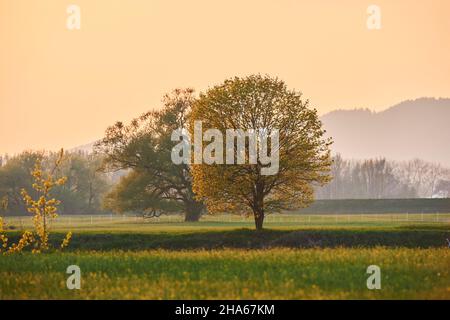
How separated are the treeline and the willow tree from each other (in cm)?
7047

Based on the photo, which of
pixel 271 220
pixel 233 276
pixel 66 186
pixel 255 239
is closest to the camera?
pixel 233 276

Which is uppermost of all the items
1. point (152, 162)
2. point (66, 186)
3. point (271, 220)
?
point (152, 162)

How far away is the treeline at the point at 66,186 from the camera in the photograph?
5138 inches

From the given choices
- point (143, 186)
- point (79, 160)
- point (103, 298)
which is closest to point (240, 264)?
point (103, 298)

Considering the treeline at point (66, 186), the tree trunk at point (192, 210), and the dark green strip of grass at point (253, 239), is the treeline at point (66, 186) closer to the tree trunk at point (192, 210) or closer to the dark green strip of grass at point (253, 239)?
the tree trunk at point (192, 210)

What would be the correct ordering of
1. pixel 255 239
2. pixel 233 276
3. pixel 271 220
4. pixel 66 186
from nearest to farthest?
pixel 233 276
pixel 255 239
pixel 271 220
pixel 66 186

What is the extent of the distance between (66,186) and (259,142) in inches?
3491

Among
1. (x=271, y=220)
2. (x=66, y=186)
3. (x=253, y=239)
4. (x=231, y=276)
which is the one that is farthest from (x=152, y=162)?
(x=231, y=276)

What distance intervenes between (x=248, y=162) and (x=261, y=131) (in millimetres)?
2920

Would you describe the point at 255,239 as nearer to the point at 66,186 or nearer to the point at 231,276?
the point at 231,276

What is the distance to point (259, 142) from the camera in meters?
61.6

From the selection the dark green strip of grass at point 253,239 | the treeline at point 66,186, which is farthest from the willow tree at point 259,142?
the treeline at point 66,186
